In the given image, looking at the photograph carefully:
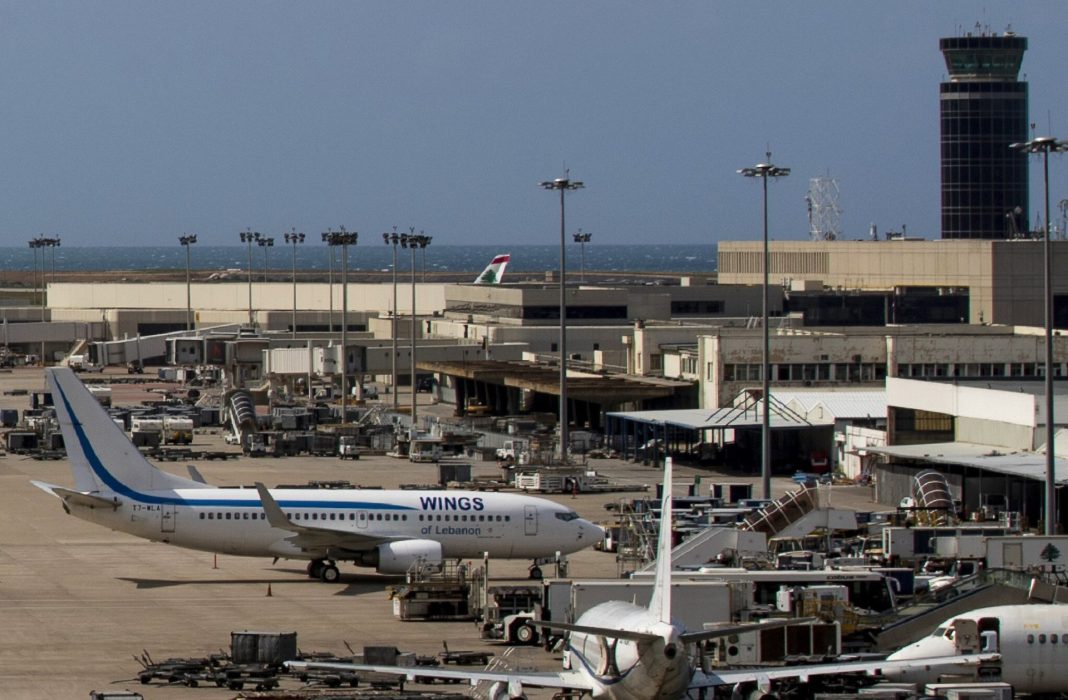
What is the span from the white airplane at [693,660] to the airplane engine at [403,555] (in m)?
18.5

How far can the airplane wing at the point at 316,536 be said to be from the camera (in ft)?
184

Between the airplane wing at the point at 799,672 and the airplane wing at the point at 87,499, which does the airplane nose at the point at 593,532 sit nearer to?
the airplane wing at the point at 87,499

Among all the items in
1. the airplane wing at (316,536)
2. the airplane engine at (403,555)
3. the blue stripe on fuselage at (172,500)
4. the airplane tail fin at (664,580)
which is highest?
the airplane tail fin at (664,580)

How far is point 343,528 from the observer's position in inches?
2276

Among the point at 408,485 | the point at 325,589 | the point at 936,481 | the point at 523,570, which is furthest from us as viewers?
the point at 408,485

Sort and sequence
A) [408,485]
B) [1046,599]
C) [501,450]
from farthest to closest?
[501,450] < [408,485] < [1046,599]

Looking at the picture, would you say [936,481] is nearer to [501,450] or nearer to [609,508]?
[609,508]

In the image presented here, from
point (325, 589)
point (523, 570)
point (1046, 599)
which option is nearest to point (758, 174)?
point (523, 570)

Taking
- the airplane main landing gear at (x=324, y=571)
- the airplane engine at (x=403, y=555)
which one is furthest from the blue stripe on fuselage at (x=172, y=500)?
the airplane main landing gear at (x=324, y=571)

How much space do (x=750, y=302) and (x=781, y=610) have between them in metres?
122

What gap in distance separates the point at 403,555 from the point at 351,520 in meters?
1.97

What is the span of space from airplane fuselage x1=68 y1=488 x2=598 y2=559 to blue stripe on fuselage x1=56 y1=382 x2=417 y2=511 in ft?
0.10

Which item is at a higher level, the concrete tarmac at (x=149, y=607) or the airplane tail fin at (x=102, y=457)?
the airplane tail fin at (x=102, y=457)

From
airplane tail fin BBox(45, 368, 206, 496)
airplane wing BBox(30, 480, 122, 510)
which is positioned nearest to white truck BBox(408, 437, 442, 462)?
airplane tail fin BBox(45, 368, 206, 496)
